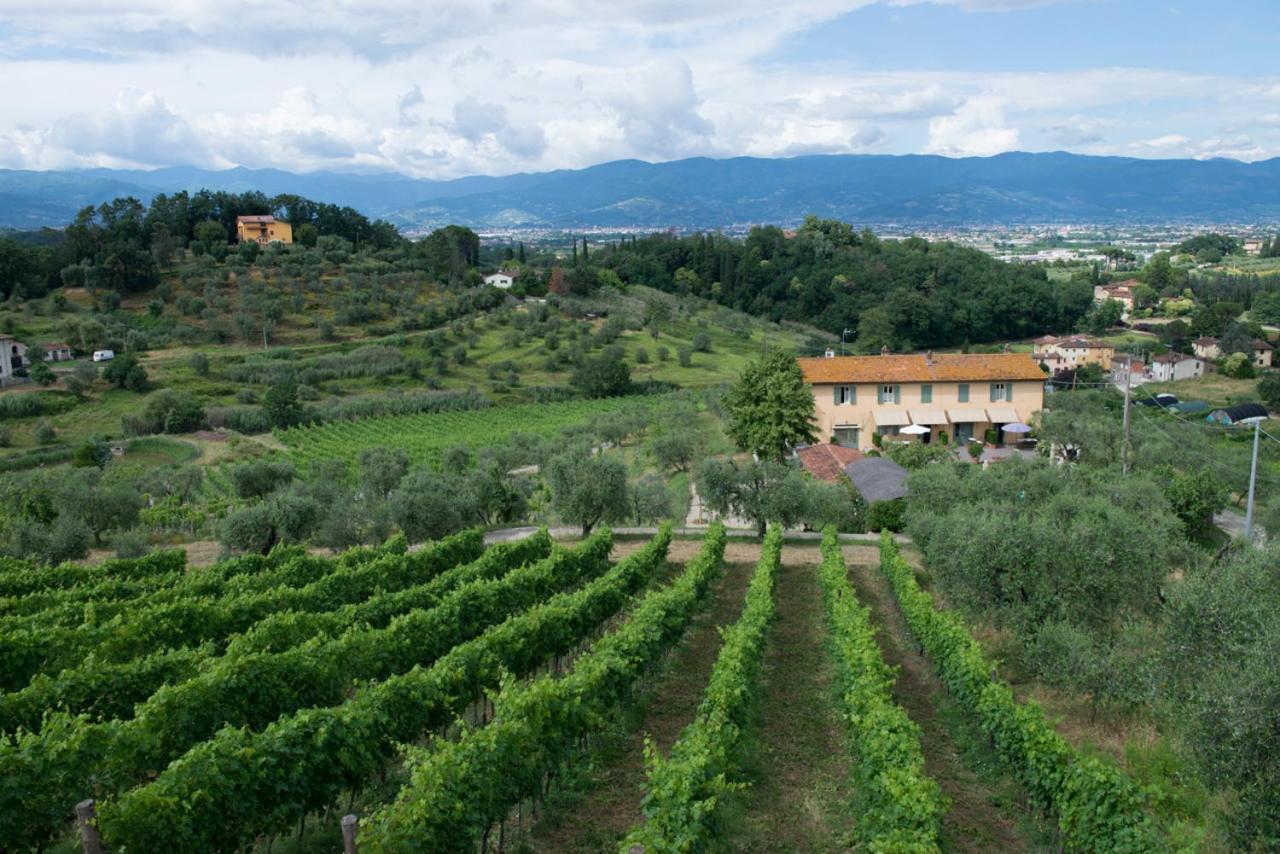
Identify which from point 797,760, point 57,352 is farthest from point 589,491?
point 57,352

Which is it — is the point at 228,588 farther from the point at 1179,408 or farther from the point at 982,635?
the point at 1179,408

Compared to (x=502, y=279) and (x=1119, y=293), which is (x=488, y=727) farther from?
(x=1119, y=293)

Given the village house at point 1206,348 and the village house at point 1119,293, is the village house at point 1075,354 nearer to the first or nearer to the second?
the village house at point 1206,348

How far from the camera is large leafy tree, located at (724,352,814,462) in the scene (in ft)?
135

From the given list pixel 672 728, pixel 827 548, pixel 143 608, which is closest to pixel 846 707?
pixel 672 728

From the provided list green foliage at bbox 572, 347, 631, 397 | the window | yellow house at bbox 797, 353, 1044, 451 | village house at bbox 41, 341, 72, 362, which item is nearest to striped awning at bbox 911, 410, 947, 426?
yellow house at bbox 797, 353, 1044, 451

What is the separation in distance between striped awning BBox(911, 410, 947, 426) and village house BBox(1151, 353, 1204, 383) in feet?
188

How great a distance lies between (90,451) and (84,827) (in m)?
53.4

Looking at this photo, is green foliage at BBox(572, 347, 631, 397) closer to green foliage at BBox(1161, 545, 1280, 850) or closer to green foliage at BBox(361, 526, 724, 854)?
green foliage at BBox(361, 526, 724, 854)

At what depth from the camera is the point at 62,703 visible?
41.6 feet

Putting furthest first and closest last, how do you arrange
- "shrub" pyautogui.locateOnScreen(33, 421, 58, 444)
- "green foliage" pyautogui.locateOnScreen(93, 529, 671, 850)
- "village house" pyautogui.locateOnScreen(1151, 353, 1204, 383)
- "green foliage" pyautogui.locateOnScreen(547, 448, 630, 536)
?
1. "village house" pyautogui.locateOnScreen(1151, 353, 1204, 383)
2. "shrub" pyautogui.locateOnScreen(33, 421, 58, 444)
3. "green foliage" pyautogui.locateOnScreen(547, 448, 630, 536)
4. "green foliage" pyautogui.locateOnScreen(93, 529, 671, 850)

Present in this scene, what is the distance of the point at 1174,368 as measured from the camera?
3573 inches

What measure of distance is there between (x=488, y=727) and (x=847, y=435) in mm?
39054

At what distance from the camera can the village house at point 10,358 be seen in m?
68.4
